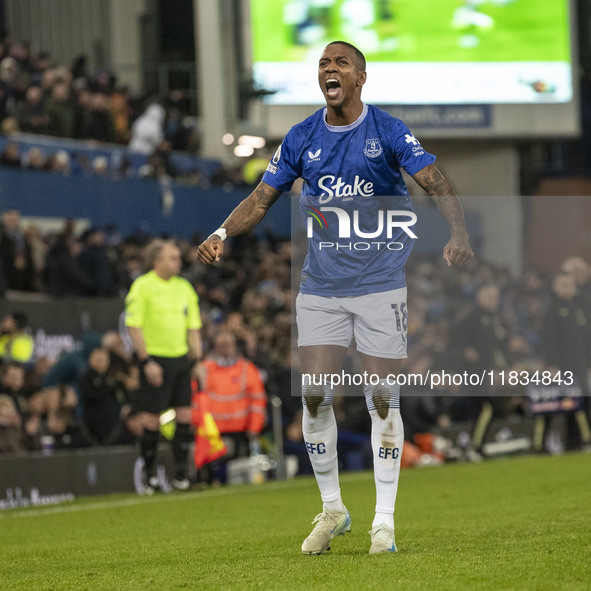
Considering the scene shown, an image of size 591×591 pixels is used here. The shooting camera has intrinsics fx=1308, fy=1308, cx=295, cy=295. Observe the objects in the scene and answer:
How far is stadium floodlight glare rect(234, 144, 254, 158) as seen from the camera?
2530 cm

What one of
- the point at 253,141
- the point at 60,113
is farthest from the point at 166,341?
the point at 253,141

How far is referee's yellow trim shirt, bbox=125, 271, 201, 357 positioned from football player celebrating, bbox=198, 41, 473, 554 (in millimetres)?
5913

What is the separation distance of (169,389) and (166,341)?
0.45 meters

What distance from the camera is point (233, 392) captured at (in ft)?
45.9

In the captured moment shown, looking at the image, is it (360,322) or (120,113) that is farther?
(120,113)

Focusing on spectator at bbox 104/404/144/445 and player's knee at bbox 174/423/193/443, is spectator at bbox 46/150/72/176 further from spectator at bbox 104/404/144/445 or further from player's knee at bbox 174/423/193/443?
player's knee at bbox 174/423/193/443

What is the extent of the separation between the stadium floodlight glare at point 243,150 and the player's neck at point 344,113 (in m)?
19.1

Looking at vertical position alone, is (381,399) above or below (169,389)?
above

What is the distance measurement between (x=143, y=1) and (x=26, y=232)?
51.6ft

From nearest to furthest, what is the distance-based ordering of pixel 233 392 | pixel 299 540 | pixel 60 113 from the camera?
pixel 299 540 → pixel 233 392 → pixel 60 113

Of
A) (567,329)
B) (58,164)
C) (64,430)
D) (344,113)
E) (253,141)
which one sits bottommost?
(64,430)

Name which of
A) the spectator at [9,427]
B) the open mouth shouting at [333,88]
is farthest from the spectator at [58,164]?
the open mouth shouting at [333,88]

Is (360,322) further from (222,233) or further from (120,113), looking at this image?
(120,113)

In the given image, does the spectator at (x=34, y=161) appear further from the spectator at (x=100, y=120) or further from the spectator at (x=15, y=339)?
the spectator at (x=15, y=339)
